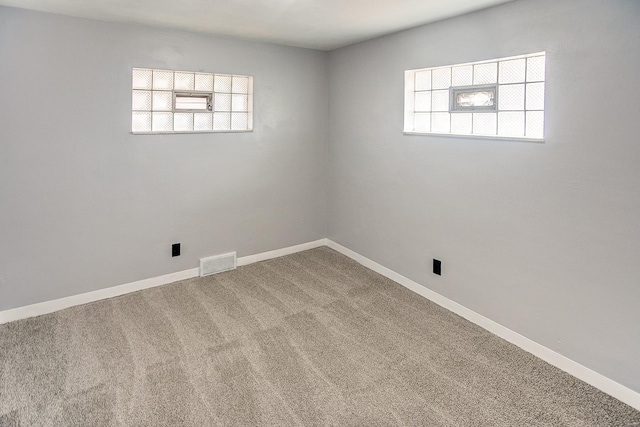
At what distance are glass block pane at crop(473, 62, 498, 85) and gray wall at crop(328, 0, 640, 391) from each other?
124 millimetres

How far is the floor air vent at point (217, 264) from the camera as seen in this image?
12.4ft

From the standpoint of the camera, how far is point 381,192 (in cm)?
379

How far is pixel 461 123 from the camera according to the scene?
3.08 m

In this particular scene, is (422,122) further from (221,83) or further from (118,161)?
(118,161)

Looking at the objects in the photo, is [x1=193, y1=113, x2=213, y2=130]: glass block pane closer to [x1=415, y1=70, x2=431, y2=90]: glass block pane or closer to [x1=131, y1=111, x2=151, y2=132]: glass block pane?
[x1=131, y1=111, x2=151, y2=132]: glass block pane

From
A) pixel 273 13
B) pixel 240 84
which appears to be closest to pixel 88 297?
pixel 240 84

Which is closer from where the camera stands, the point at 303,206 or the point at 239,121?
the point at 239,121

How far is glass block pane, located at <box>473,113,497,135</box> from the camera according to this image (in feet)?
9.27

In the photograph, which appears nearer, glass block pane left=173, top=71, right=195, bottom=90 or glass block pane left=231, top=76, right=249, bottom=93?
glass block pane left=173, top=71, right=195, bottom=90

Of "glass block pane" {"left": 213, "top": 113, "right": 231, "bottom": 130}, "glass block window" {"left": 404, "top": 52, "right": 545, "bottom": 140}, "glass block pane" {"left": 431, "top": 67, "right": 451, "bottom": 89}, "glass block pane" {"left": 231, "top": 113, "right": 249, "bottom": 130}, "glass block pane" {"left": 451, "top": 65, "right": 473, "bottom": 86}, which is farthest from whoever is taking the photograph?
"glass block pane" {"left": 231, "top": 113, "right": 249, "bottom": 130}

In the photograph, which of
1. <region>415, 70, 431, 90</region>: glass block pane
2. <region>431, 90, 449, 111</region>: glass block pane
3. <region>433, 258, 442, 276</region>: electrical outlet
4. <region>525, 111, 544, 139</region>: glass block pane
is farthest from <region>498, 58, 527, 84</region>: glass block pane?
<region>433, 258, 442, 276</region>: electrical outlet

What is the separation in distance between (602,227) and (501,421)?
1180 millimetres

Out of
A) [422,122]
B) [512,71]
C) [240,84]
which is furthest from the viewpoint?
[240,84]

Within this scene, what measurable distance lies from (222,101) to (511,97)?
2.56m
